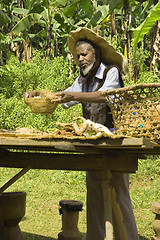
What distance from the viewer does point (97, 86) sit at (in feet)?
9.95

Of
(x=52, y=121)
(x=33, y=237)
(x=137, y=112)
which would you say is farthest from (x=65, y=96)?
(x=52, y=121)

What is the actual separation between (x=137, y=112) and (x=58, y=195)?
16.2ft

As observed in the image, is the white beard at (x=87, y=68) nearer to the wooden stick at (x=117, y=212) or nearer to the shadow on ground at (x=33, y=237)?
the wooden stick at (x=117, y=212)

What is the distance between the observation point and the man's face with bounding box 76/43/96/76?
305cm

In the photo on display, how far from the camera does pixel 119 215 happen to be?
2725 mm

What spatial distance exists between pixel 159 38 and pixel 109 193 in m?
6.69

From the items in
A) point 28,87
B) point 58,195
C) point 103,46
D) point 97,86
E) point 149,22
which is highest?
point 149,22

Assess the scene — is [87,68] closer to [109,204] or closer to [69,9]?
[109,204]

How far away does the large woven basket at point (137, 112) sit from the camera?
7.02ft

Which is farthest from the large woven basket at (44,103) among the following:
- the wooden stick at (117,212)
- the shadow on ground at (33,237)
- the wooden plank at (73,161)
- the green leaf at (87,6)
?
the green leaf at (87,6)

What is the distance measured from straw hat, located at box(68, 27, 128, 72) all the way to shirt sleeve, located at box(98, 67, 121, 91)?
0.79 feet

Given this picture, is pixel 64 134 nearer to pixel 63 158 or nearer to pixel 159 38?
pixel 63 158

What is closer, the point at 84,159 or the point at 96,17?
the point at 84,159

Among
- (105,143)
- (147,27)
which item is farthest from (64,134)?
(147,27)
